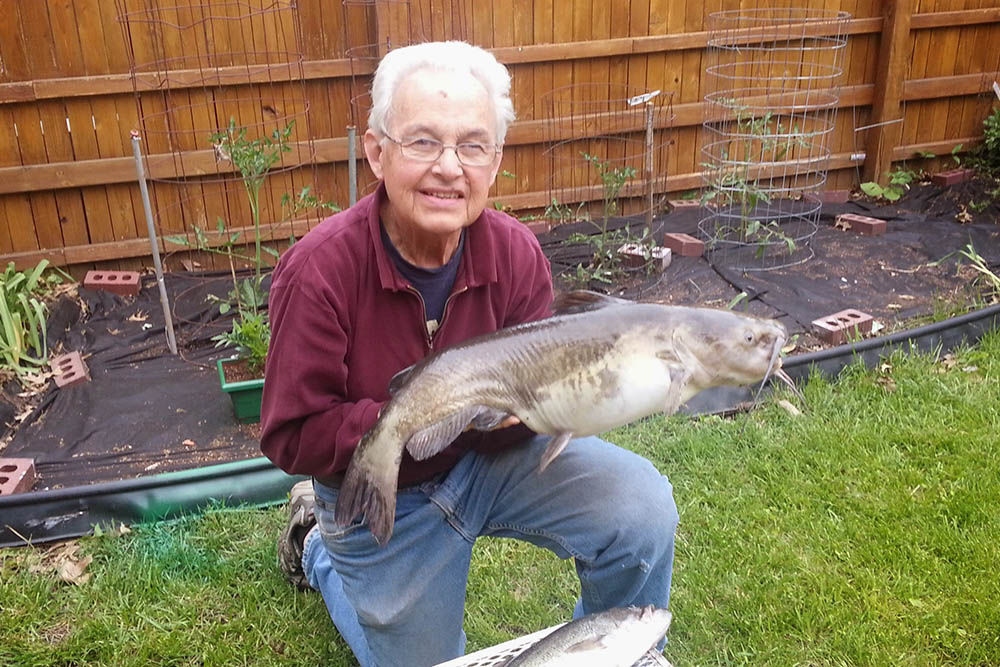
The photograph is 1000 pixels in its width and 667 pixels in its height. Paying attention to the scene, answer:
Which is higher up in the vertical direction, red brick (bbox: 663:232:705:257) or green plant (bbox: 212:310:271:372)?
green plant (bbox: 212:310:271:372)

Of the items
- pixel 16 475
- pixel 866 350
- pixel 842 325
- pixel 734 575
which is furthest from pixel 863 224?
pixel 16 475

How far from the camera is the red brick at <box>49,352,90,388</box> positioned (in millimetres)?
4586

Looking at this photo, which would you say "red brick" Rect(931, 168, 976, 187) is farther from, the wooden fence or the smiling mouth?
the smiling mouth

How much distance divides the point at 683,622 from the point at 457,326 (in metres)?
1.38

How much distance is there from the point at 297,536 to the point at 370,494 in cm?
117

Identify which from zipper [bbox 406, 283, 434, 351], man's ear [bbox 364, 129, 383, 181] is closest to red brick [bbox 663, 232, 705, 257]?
zipper [bbox 406, 283, 434, 351]

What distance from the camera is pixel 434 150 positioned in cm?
202

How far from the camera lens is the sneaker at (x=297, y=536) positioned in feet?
9.64

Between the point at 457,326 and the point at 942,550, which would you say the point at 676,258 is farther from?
the point at 457,326

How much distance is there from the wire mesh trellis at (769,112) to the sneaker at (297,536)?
446 centimetres

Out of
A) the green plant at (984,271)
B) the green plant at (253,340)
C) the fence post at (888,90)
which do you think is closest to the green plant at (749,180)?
the fence post at (888,90)

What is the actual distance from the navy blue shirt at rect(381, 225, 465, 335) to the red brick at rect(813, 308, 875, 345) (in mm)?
3169

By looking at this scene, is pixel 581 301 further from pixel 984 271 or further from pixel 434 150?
pixel 984 271

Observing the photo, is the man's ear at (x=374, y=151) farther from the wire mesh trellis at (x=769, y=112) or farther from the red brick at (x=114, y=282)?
the wire mesh trellis at (x=769, y=112)
